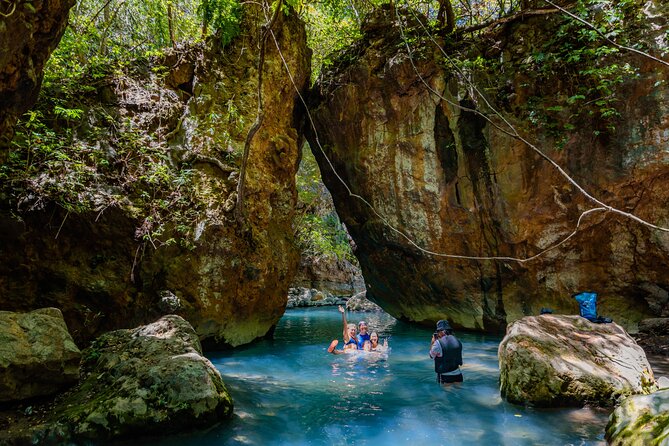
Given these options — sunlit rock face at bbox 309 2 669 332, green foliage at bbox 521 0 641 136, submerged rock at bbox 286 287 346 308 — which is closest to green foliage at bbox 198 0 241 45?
sunlit rock face at bbox 309 2 669 332

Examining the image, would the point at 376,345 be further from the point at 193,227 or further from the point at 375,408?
the point at 193,227

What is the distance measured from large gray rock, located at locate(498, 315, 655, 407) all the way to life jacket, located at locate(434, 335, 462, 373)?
0.77 metres

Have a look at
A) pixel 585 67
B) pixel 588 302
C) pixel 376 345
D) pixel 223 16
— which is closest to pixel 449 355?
pixel 376 345

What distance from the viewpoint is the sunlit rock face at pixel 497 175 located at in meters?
8.89

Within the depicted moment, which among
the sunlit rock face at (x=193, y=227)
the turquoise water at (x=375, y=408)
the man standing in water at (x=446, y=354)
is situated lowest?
the turquoise water at (x=375, y=408)

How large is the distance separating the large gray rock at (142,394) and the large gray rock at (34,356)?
284 millimetres

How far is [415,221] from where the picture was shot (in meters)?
11.2

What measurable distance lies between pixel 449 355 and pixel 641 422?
2880 mm

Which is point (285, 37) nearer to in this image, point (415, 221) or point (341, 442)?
point (415, 221)

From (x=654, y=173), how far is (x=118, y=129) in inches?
475

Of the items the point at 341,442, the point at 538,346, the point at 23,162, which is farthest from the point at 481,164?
the point at 23,162

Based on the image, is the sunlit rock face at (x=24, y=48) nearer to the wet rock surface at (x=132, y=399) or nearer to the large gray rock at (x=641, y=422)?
the wet rock surface at (x=132, y=399)

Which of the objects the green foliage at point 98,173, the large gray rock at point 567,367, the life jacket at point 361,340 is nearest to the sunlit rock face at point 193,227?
the green foliage at point 98,173

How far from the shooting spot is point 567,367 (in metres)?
4.91
